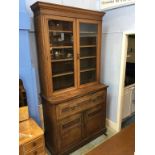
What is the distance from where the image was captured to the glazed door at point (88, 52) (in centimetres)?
248

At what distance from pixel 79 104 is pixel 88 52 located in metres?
0.89

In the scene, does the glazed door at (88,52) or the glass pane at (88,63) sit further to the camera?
the glass pane at (88,63)

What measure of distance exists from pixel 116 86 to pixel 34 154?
182cm

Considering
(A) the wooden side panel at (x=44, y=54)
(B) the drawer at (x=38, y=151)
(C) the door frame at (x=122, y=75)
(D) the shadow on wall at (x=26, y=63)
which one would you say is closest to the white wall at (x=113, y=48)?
(C) the door frame at (x=122, y=75)

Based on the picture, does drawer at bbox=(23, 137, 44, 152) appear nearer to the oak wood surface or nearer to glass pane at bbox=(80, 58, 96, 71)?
the oak wood surface

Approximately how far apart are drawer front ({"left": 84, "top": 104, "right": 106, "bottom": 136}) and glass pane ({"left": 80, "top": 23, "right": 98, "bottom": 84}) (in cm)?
50

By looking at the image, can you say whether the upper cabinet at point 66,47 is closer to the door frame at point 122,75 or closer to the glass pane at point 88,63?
the glass pane at point 88,63

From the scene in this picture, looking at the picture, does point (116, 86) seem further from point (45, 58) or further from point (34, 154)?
point (34, 154)

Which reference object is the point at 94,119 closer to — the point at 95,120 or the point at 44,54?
the point at 95,120

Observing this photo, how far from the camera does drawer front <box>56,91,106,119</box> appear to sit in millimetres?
2174

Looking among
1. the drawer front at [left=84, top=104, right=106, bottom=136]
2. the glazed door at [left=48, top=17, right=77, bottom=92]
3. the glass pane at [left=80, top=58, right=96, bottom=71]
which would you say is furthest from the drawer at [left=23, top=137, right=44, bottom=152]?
the glass pane at [left=80, top=58, right=96, bottom=71]

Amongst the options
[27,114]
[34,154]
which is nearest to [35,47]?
[27,114]

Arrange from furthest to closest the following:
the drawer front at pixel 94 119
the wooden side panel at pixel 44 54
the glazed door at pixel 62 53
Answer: the drawer front at pixel 94 119 → the glazed door at pixel 62 53 → the wooden side panel at pixel 44 54
